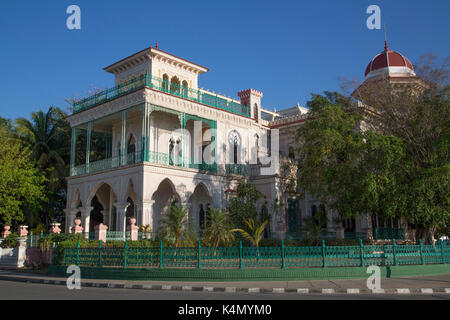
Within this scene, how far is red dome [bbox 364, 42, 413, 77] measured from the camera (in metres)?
30.3

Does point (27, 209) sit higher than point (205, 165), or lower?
lower

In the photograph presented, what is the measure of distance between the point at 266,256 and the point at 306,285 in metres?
1.75

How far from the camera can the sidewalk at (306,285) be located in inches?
440

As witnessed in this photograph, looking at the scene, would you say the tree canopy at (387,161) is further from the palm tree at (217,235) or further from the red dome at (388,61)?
the red dome at (388,61)

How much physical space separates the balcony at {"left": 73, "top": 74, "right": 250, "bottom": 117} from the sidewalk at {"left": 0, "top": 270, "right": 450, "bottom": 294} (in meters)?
12.2

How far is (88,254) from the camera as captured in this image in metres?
15.6

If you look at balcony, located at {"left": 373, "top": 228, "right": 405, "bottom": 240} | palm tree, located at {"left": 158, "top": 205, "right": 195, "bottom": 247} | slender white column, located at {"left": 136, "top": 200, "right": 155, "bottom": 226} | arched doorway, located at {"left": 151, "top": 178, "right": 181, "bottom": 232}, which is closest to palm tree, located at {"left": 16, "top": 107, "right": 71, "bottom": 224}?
arched doorway, located at {"left": 151, "top": 178, "right": 181, "bottom": 232}

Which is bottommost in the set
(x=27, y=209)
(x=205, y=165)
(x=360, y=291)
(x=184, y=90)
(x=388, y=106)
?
(x=360, y=291)

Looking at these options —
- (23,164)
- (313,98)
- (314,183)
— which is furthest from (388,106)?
(23,164)

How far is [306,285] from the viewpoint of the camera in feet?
39.3

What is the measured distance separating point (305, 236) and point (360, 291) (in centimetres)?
1247

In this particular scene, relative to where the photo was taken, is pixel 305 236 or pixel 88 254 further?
pixel 305 236
